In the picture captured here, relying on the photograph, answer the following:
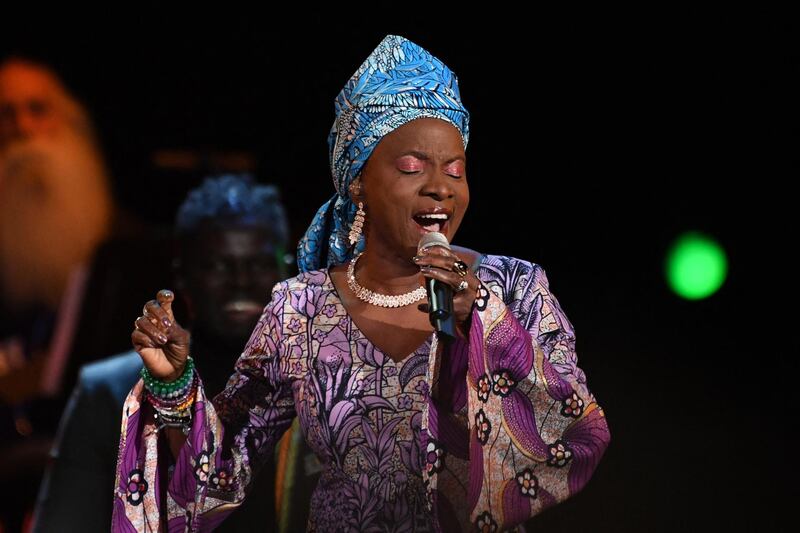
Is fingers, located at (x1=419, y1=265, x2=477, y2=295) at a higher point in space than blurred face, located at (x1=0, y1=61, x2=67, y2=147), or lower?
lower

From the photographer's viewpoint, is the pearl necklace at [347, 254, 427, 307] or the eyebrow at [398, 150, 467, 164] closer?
the eyebrow at [398, 150, 467, 164]

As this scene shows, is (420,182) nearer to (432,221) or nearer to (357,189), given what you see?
(432,221)

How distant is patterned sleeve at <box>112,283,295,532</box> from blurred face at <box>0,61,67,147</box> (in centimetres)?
228

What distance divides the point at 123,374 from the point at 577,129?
1.62 metres

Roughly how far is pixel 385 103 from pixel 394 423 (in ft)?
1.99

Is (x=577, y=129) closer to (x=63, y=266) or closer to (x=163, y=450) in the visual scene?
(x=163, y=450)

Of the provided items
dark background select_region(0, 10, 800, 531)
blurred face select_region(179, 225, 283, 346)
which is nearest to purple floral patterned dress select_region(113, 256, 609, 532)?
blurred face select_region(179, 225, 283, 346)

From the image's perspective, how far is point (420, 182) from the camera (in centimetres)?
214

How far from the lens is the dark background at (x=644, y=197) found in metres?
3.53

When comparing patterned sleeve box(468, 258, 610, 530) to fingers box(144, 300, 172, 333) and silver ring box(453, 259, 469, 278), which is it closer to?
silver ring box(453, 259, 469, 278)

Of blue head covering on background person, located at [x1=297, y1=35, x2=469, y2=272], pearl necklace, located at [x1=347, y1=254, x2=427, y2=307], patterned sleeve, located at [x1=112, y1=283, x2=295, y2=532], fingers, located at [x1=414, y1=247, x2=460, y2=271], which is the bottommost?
patterned sleeve, located at [x1=112, y1=283, x2=295, y2=532]

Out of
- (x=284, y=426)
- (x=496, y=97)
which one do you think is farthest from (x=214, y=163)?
(x=284, y=426)

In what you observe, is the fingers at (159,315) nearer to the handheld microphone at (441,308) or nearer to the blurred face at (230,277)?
the handheld microphone at (441,308)

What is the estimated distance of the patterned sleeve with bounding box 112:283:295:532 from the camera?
2.17 metres
